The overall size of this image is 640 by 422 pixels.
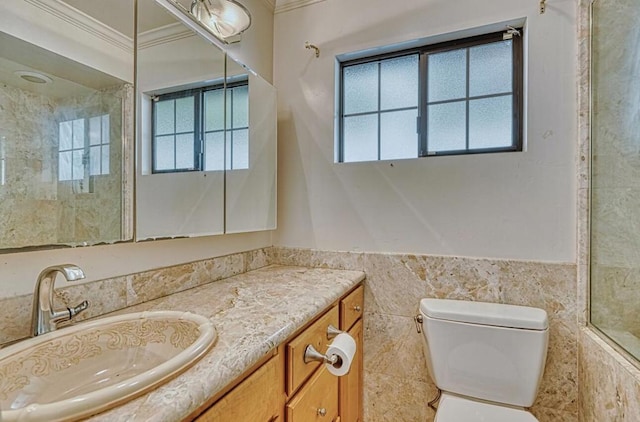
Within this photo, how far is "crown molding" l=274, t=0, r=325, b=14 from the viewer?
182 centimetres

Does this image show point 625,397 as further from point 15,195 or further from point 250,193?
point 15,195

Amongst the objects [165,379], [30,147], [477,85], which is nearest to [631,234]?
[477,85]

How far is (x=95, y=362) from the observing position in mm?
810

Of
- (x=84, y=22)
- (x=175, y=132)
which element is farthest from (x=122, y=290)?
(x=84, y=22)

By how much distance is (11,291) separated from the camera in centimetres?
80

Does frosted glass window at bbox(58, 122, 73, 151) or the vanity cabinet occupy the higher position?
frosted glass window at bbox(58, 122, 73, 151)

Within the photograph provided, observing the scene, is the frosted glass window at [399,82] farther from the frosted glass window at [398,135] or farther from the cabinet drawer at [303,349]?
the cabinet drawer at [303,349]

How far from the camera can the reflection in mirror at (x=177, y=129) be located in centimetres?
109

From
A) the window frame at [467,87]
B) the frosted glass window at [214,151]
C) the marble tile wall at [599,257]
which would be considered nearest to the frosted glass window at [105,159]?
the frosted glass window at [214,151]

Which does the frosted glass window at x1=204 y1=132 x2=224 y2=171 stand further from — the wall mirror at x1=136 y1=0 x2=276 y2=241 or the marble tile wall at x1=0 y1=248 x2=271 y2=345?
the marble tile wall at x1=0 y1=248 x2=271 y2=345

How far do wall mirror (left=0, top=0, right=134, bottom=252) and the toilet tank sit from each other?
1.24 m

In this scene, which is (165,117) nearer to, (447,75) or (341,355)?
(341,355)

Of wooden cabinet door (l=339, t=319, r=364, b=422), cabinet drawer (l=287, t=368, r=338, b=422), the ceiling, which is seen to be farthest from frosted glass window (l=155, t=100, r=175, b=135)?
wooden cabinet door (l=339, t=319, r=364, b=422)

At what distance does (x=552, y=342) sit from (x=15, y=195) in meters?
1.90
